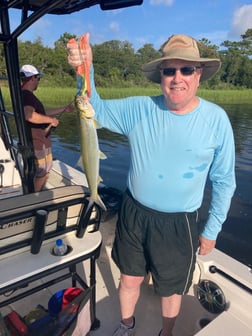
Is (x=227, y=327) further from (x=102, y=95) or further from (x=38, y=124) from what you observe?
(x=102, y=95)

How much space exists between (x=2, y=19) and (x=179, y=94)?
1931 millimetres

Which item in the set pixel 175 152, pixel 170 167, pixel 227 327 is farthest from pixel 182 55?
pixel 227 327

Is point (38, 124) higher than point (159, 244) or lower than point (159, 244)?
higher

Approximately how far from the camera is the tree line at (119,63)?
111 feet

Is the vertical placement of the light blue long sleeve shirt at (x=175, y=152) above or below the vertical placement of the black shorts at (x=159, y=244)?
above

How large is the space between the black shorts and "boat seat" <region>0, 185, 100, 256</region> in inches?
10.9

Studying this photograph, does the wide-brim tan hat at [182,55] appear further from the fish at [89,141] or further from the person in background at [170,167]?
the fish at [89,141]

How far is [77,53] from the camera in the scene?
5.96 feet

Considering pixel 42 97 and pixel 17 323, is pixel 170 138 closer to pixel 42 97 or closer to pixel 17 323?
pixel 17 323

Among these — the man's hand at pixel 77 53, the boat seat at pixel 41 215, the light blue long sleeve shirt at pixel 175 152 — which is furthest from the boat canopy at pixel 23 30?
the boat seat at pixel 41 215

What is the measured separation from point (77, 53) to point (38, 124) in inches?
109

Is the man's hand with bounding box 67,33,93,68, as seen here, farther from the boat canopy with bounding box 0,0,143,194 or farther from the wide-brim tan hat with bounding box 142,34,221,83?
the boat canopy with bounding box 0,0,143,194

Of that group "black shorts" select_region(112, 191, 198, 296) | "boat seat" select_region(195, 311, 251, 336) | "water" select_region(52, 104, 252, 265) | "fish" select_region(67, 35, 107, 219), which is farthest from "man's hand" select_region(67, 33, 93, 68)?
"boat seat" select_region(195, 311, 251, 336)

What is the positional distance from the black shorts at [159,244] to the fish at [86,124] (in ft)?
1.34
